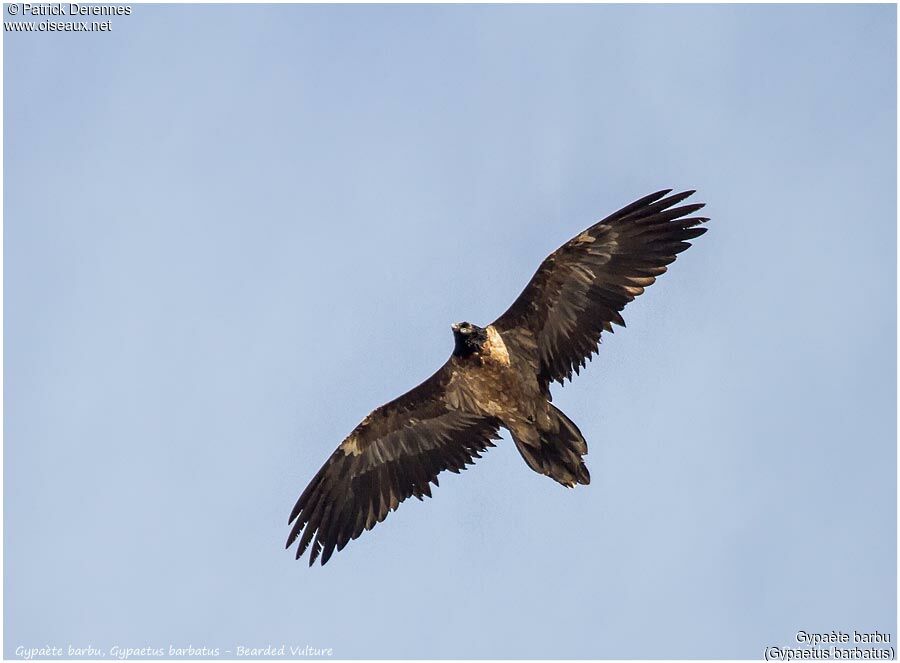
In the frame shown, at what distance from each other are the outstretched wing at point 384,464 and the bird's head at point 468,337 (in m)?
1.19

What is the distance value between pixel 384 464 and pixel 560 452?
3.14 m

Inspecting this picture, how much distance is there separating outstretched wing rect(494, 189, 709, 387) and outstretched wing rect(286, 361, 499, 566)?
1709 mm

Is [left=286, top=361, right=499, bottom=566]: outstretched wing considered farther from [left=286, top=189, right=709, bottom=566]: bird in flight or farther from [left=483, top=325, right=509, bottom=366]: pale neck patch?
[left=483, top=325, right=509, bottom=366]: pale neck patch

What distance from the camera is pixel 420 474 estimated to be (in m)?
21.9

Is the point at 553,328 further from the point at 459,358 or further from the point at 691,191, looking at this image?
the point at 691,191

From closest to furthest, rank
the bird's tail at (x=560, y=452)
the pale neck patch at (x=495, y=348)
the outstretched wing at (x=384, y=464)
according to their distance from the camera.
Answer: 1. the bird's tail at (x=560, y=452)
2. the pale neck patch at (x=495, y=348)
3. the outstretched wing at (x=384, y=464)

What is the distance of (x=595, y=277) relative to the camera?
67.7 ft

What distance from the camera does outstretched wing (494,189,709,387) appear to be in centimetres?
2050

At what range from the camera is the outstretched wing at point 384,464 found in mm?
21688

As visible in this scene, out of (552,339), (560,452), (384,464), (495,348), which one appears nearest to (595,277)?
(552,339)

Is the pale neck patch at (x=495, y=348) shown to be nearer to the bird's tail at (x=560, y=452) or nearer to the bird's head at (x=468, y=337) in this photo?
the bird's head at (x=468, y=337)

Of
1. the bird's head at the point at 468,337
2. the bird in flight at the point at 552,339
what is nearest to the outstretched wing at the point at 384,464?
the bird in flight at the point at 552,339

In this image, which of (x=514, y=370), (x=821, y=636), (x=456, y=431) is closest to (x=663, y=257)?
(x=514, y=370)

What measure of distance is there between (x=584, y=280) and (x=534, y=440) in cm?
245
